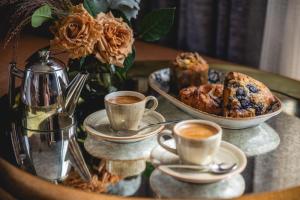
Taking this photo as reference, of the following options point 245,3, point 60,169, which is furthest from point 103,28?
point 245,3

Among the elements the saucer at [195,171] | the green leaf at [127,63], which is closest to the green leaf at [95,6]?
the green leaf at [127,63]

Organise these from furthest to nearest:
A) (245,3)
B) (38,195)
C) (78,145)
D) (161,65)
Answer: (245,3) → (161,65) → (78,145) → (38,195)

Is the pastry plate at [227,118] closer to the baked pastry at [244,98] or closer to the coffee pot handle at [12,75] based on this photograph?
the baked pastry at [244,98]

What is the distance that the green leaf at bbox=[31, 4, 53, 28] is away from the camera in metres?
0.99

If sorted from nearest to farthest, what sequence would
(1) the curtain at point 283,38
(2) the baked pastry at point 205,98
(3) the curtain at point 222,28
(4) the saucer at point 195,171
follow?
1. (4) the saucer at point 195,171
2. (2) the baked pastry at point 205,98
3. (1) the curtain at point 283,38
4. (3) the curtain at point 222,28

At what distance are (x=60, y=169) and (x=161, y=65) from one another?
630mm

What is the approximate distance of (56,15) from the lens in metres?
1.06

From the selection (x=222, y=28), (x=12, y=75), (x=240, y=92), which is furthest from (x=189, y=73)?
(x=222, y=28)

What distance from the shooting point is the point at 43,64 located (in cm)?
100

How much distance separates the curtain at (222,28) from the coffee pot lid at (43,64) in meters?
0.99

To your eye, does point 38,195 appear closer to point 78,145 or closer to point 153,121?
point 78,145

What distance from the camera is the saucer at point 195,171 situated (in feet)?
2.61

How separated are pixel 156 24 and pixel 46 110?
1.07 ft

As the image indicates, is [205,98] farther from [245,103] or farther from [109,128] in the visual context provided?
[109,128]
